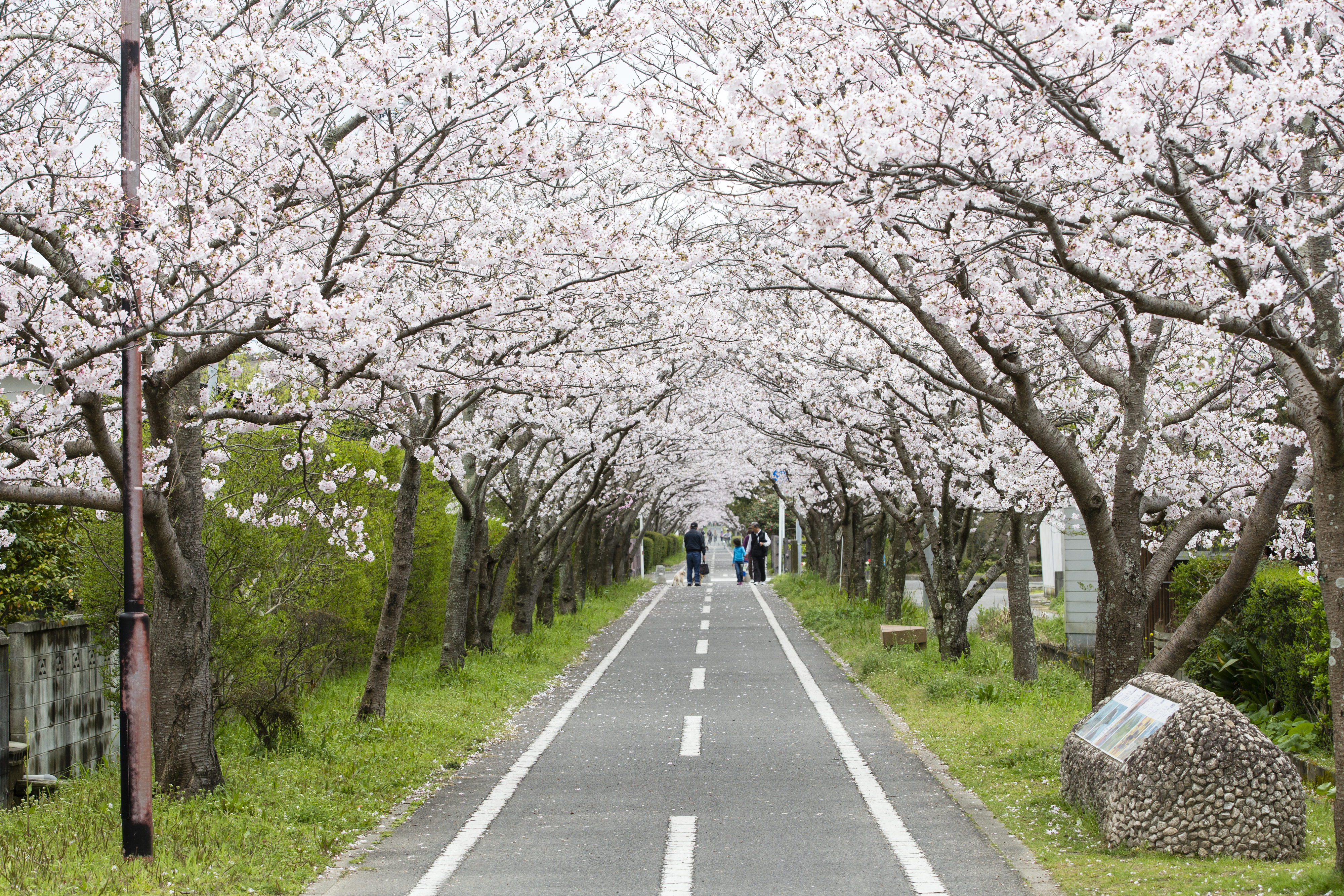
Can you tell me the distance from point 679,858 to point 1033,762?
13.9ft

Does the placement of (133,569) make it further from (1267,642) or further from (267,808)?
(1267,642)

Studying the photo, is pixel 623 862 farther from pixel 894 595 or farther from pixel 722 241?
pixel 894 595

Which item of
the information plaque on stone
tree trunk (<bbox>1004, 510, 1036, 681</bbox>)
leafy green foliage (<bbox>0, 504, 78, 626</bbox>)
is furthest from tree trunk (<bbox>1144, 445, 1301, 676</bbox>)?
leafy green foliage (<bbox>0, 504, 78, 626</bbox>)

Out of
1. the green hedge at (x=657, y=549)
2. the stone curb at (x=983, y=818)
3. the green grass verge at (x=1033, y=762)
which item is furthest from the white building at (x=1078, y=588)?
the green hedge at (x=657, y=549)

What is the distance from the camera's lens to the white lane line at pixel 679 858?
21.8 feet

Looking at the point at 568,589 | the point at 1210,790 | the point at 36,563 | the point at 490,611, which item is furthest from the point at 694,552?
the point at 1210,790

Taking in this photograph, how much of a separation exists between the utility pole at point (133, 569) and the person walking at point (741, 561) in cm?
4582

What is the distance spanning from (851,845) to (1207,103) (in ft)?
16.5

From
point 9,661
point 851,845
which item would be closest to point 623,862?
point 851,845

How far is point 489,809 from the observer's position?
352 inches

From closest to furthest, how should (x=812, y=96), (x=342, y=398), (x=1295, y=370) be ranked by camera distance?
(x=1295, y=370), (x=812, y=96), (x=342, y=398)

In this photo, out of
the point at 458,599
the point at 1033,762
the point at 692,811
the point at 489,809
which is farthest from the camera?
the point at 458,599

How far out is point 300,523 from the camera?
1296 cm

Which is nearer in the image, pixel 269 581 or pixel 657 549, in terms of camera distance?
pixel 269 581
